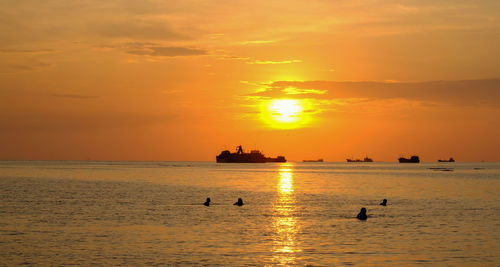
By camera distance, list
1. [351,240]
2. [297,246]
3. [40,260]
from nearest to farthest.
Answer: [40,260] < [297,246] < [351,240]

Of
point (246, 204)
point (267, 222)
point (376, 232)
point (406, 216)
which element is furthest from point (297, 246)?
point (246, 204)

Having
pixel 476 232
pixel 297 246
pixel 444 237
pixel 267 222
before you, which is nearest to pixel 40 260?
pixel 297 246

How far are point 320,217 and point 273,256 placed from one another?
23.6 m

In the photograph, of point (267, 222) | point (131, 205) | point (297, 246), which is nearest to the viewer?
point (297, 246)

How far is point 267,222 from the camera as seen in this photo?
5391 cm

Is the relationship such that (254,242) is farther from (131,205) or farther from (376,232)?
(131,205)

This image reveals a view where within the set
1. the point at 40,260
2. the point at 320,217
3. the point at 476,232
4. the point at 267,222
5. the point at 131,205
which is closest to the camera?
the point at 40,260

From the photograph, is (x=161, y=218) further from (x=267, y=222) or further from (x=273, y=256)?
(x=273, y=256)

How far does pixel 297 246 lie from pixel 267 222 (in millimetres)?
14691

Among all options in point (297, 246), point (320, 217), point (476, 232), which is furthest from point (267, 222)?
point (476, 232)

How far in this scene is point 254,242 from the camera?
40.8 meters

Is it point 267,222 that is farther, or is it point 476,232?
point 267,222

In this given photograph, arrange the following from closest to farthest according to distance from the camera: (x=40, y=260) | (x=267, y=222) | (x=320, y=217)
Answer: (x=40, y=260)
(x=267, y=222)
(x=320, y=217)

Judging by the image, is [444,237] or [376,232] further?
[376,232]
